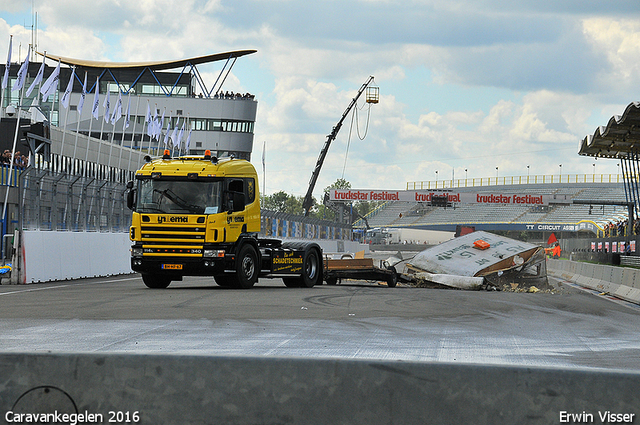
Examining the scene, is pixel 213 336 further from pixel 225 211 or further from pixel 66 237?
pixel 66 237

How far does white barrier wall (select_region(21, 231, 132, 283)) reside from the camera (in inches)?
844

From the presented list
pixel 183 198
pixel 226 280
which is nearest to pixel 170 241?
pixel 183 198

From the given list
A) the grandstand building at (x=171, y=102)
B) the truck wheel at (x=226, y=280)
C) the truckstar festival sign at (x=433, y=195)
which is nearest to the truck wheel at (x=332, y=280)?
the truck wheel at (x=226, y=280)

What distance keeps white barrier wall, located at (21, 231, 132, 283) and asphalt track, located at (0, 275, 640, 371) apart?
3.65m

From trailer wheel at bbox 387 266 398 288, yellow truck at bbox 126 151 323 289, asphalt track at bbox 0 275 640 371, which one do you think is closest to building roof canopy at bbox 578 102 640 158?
trailer wheel at bbox 387 266 398 288

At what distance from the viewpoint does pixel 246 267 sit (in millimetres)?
19219

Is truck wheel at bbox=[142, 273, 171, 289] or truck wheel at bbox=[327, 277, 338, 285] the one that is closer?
truck wheel at bbox=[142, 273, 171, 289]

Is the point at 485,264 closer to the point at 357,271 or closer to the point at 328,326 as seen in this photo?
the point at 357,271

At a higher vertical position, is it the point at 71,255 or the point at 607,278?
the point at 71,255

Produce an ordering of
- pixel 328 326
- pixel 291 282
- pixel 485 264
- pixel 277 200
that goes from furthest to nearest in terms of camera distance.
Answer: pixel 277 200 → pixel 485 264 → pixel 291 282 → pixel 328 326

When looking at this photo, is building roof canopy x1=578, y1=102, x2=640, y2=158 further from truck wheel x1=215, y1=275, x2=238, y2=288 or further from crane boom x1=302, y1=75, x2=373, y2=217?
crane boom x1=302, y1=75, x2=373, y2=217

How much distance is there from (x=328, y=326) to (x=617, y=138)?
2710cm

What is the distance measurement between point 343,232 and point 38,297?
163ft

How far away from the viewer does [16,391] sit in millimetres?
4207
